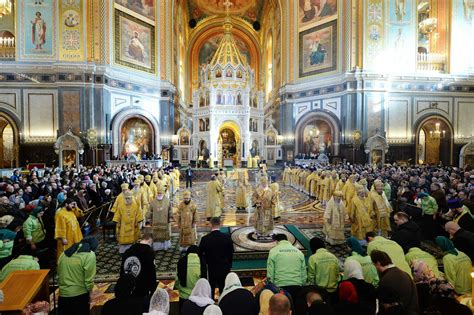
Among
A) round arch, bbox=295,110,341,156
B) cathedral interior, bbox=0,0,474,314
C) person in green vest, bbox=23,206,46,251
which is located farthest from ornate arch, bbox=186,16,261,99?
person in green vest, bbox=23,206,46,251

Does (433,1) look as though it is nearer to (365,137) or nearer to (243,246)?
(365,137)

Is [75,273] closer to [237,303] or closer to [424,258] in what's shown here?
[237,303]

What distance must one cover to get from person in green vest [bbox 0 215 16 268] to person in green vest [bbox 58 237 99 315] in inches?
53.9

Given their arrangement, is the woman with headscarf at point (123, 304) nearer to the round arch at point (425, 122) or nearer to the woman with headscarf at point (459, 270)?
the woman with headscarf at point (459, 270)

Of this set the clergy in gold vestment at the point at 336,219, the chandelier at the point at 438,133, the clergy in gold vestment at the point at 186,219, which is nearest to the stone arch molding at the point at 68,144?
the clergy in gold vestment at the point at 186,219

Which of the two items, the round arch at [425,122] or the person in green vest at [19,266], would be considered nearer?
the person in green vest at [19,266]

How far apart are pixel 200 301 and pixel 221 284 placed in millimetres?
1737

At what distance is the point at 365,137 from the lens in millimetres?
21516

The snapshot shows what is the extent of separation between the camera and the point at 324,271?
12.5 feet

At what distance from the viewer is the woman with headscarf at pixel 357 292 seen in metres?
2.71

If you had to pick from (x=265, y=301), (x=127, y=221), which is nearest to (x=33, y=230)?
(x=127, y=221)

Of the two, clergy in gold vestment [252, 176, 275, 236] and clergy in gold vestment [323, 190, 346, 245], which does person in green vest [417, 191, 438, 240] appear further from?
clergy in gold vestment [252, 176, 275, 236]

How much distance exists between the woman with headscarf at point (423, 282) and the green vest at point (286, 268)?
1.39m

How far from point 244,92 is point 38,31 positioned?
59.9 ft
